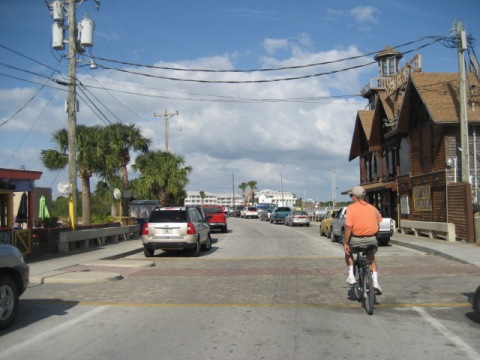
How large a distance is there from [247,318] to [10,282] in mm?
3467

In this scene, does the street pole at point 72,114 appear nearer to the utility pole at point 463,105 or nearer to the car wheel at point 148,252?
the car wheel at point 148,252

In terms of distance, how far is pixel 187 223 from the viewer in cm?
1666

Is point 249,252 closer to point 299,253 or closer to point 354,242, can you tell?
point 299,253

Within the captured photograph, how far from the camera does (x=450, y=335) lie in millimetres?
6352

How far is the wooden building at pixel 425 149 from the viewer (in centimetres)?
2117

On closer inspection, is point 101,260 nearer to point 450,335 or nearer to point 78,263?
point 78,263

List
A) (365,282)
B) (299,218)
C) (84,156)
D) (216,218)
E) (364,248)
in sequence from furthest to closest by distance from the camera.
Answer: (299,218)
(216,218)
(84,156)
(364,248)
(365,282)

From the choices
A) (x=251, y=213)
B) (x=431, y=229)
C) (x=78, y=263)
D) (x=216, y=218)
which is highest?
(x=216, y=218)

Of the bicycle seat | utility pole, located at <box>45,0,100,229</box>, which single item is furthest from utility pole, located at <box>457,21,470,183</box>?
utility pole, located at <box>45,0,100,229</box>

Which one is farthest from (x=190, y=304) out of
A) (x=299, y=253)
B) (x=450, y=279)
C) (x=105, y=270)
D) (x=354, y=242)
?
(x=299, y=253)

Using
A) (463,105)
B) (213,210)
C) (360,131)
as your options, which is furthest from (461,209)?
(360,131)

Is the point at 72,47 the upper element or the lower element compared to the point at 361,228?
upper

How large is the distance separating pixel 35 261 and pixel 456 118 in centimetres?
1756

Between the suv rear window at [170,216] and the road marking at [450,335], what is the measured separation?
395 inches
